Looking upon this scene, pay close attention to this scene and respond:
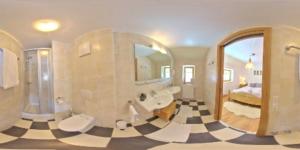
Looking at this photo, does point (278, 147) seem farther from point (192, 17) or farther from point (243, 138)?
point (192, 17)

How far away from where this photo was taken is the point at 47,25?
828mm

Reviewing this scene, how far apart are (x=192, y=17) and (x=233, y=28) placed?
0.66 feet

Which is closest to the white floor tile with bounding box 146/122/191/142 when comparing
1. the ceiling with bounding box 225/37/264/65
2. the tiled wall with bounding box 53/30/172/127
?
the tiled wall with bounding box 53/30/172/127

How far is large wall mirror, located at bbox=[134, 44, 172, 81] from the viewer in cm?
73

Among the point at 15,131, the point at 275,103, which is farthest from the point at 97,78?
the point at 275,103

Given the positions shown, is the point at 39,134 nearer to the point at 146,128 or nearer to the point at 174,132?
the point at 146,128

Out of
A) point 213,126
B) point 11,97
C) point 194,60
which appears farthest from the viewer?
point 11,97

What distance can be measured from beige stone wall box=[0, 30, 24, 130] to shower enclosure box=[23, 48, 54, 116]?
46 mm

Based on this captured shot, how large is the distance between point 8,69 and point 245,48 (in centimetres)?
127

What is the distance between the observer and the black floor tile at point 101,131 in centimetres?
83

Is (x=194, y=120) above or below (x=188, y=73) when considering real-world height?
below

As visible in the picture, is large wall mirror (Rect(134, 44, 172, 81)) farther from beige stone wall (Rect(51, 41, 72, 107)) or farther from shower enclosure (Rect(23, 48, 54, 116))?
shower enclosure (Rect(23, 48, 54, 116))

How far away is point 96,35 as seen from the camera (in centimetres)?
76

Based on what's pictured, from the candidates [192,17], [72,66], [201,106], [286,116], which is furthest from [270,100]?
[72,66]
